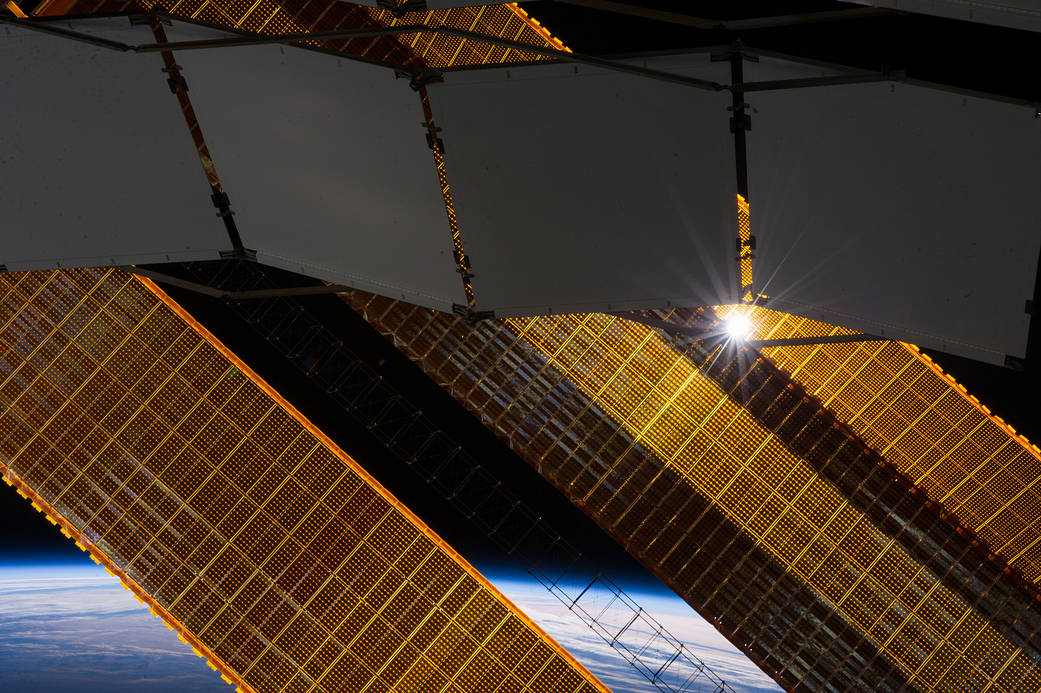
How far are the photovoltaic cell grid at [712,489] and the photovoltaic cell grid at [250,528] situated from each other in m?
1.05

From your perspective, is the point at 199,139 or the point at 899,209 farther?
the point at 199,139

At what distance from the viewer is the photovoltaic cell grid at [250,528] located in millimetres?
6223

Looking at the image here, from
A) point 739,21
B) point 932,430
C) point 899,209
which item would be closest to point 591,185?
point 739,21

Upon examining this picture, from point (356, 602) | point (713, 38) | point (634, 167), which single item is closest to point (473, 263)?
point (634, 167)

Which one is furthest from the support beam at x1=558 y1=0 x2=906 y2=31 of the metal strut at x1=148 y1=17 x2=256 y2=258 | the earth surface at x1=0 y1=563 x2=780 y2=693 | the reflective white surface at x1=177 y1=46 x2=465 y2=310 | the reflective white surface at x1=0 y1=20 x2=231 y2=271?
the earth surface at x1=0 y1=563 x2=780 y2=693

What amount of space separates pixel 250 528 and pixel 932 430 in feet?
17.0

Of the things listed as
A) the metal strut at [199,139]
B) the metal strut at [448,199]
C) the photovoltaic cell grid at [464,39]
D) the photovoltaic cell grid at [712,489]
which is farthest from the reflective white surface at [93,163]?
the photovoltaic cell grid at [464,39]

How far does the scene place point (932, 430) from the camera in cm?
656

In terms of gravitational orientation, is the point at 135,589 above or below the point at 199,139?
below

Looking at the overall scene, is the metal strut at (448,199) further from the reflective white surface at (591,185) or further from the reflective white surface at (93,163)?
the reflective white surface at (93,163)

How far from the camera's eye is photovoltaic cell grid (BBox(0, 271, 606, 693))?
622cm

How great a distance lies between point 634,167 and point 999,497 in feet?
14.4

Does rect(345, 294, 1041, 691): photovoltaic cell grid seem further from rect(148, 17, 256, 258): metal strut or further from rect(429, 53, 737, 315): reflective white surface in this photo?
A: rect(429, 53, 737, 315): reflective white surface

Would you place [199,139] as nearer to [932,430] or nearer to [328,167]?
[328,167]
